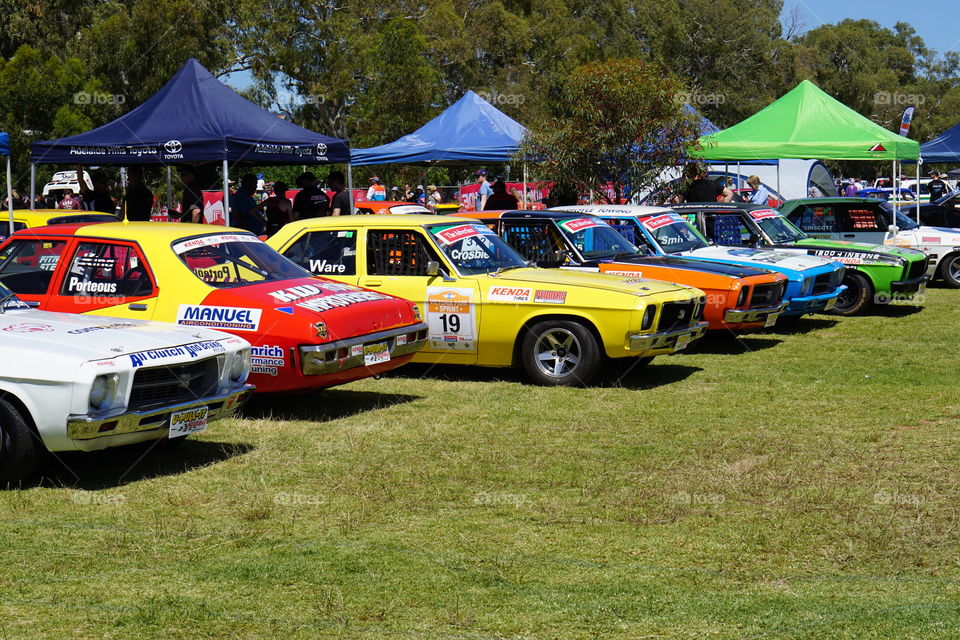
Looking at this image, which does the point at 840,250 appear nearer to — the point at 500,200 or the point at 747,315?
the point at 747,315

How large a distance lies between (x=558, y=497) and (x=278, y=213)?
11385mm

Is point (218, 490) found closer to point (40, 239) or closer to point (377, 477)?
point (377, 477)

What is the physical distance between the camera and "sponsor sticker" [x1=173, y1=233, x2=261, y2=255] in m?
8.79

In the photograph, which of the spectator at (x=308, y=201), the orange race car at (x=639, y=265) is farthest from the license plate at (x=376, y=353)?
the spectator at (x=308, y=201)

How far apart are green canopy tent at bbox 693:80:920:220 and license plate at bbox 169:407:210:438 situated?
1420 centimetres

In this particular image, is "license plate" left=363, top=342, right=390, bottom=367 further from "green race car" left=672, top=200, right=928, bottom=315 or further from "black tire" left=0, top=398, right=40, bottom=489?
"green race car" left=672, top=200, right=928, bottom=315

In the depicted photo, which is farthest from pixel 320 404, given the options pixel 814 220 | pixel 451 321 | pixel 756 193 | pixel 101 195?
pixel 756 193

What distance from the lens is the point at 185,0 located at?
4338cm

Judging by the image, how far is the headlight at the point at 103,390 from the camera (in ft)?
20.7

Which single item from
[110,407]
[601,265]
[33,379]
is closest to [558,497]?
[110,407]

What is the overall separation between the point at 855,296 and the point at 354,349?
29.3 ft

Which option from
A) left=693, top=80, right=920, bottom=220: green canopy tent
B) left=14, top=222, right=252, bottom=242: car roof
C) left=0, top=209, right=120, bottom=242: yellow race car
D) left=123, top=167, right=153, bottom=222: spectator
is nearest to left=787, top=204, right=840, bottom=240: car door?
left=693, top=80, right=920, bottom=220: green canopy tent

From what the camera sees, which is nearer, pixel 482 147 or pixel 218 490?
pixel 218 490

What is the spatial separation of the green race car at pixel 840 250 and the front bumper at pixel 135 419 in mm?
8752
